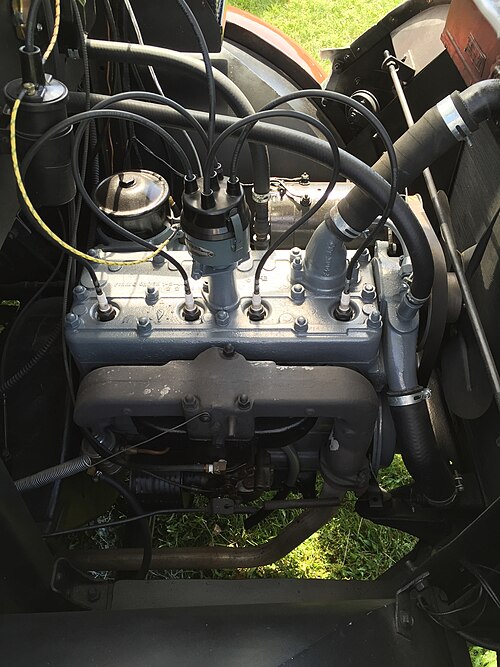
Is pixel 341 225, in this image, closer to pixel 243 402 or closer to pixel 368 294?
pixel 368 294

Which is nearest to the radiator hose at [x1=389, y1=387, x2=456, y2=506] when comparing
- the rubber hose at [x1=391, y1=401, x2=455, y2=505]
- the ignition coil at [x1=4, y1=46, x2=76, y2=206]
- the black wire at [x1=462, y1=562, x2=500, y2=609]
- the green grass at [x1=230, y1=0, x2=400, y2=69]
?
the rubber hose at [x1=391, y1=401, x2=455, y2=505]

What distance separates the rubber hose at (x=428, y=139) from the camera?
96 cm

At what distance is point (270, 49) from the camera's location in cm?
191

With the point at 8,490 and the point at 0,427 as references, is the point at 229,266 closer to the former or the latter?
the point at 8,490

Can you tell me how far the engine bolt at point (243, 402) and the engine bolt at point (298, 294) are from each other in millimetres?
229

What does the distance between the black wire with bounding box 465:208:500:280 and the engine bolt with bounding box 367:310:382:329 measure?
287 millimetres

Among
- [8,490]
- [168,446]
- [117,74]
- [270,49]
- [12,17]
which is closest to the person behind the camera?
[12,17]

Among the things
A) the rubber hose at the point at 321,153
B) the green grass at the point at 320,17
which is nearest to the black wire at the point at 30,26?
the rubber hose at the point at 321,153

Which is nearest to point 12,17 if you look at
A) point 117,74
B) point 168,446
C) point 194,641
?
point 117,74

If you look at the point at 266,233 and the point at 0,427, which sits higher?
the point at 266,233

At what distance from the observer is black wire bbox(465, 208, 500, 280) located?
120 cm

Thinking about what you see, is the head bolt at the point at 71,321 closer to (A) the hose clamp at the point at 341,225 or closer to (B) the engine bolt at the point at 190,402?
(B) the engine bolt at the point at 190,402

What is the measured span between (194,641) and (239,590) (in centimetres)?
36

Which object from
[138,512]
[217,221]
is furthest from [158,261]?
[138,512]
